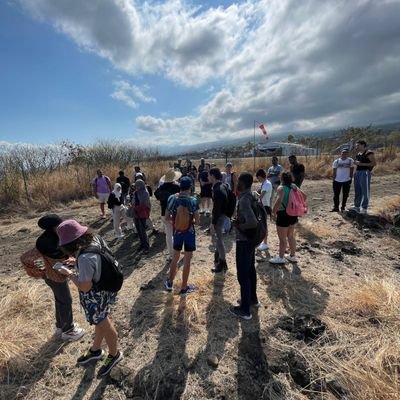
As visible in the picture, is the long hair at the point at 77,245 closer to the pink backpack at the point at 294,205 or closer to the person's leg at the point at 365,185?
the pink backpack at the point at 294,205

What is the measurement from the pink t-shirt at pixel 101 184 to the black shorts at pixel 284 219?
249 inches

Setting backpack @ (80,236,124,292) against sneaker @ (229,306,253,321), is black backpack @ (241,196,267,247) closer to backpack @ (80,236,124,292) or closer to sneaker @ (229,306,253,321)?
sneaker @ (229,306,253,321)

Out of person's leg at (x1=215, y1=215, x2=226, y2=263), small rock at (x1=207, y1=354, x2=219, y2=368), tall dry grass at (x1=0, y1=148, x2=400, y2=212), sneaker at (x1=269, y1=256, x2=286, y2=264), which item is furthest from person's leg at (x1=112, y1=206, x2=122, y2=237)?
tall dry grass at (x1=0, y1=148, x2=400, y2=212)

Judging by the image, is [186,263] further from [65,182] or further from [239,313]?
[65,182]

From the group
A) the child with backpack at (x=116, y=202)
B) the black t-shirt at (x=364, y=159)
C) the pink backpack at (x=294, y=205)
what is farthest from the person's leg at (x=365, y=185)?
the child with backpack at (x=116, y=202)

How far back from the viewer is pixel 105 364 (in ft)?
9.51

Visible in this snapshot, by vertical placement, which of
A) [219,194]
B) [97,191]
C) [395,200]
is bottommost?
[395,200]

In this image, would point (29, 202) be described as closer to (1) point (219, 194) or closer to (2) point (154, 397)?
(1) point (219, 194)

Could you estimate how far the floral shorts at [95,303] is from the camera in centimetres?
261

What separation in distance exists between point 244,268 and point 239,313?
645 millimetres

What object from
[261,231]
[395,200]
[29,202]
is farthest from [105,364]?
[29,202]

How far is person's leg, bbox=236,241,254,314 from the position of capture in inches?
137

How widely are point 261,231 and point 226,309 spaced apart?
1284mm

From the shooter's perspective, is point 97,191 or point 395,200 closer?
point 395,200
